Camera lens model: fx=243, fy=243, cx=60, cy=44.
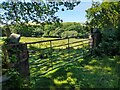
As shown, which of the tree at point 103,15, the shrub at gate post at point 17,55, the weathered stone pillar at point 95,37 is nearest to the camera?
the shrub at gate post at point 17,55

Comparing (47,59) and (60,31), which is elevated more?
(60,31)

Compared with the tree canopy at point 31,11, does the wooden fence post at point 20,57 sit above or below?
below

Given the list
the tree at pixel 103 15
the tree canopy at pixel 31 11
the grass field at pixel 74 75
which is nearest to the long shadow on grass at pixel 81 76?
the grass field at pixel 74 75

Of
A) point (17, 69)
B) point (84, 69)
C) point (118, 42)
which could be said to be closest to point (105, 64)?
point (84, 69)

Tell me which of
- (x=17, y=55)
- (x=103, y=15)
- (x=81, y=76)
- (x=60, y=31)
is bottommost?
(x=81, y=76)

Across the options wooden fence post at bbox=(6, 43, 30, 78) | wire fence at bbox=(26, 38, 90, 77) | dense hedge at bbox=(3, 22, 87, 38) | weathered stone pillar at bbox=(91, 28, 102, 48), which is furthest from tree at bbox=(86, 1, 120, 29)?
wooden fence post at bbox=(6, 43, 30, 78)

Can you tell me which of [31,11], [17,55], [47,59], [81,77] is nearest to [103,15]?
[47,59]

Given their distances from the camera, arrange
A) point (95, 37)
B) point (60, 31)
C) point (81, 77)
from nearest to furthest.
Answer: point (81, 77) → point (95, 37) → point (60, 31)

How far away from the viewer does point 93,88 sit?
6461 mm

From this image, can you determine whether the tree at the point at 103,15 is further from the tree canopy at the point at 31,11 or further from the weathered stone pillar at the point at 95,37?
the tree canopy at the point at 31,11

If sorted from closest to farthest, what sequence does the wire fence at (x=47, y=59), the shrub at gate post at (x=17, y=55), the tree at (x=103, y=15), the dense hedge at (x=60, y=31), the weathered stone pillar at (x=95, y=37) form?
1. the shrub at gate post at (x=17, y=55)
2. the wire fence at (x=47, y=59)
3. the weathered stone pillar at (x=95, y=37)
4. the dense hedge at (x=60, y=31)
5. the tree at (x=103, y=15)

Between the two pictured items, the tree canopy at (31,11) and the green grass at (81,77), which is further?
the tree canopy at (31,11)

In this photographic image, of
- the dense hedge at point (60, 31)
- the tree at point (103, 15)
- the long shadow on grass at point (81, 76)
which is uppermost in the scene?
the tree at point (103, 15)

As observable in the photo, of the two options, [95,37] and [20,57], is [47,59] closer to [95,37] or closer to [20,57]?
[20,57]
